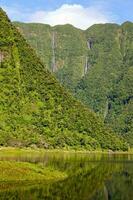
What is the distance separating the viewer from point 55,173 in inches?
4218

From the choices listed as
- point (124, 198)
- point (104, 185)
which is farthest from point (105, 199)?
point (104, 185)

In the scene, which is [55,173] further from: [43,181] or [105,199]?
[105,199]

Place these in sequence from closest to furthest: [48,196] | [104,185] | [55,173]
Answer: [48,196]
[104,185]
[55,173]

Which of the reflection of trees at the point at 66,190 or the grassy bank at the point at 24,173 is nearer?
the reflection of trees at the point at 66,190

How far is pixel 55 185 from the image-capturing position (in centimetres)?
9075

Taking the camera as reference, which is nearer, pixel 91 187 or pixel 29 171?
pixel 91 187

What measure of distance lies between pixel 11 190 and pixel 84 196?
11.1 metres

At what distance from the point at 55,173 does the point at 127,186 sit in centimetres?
1715

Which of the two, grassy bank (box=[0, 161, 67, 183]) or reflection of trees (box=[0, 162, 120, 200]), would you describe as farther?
grassy bank (box=[0, 161, 67, 183])

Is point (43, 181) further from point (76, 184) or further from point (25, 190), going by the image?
point (25, 190)

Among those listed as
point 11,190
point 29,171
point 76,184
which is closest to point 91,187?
point 76,184

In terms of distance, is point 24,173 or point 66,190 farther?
point 24,173

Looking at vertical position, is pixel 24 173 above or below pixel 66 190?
above

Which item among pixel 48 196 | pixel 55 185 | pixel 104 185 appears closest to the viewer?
pixel 48 196
